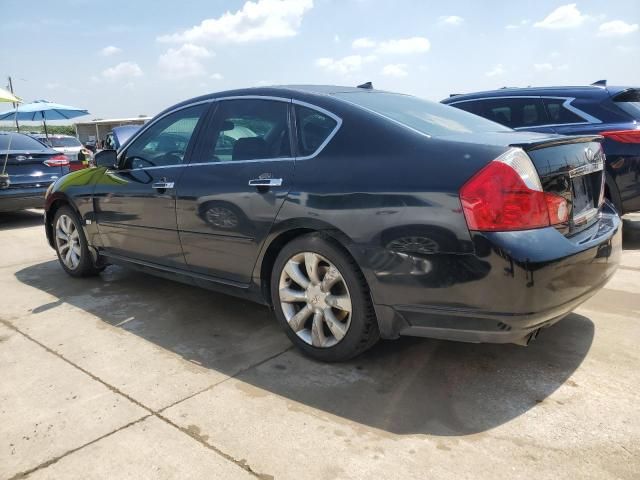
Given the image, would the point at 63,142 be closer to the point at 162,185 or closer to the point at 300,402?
the point at 162,185

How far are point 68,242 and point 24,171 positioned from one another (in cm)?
391

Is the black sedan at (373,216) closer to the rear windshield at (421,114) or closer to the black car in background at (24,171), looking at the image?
the rear windshield at (421,114)

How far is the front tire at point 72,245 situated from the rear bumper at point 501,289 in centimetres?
334

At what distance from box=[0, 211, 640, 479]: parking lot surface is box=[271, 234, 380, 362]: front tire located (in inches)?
6.0

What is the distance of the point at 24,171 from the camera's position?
26.8 ft

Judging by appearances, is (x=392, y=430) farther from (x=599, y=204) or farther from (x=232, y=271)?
(x=599, y=204)

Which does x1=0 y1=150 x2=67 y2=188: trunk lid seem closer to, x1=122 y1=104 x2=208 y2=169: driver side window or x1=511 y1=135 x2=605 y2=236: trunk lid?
x1=122 y1=104 x2=208 y2=169: driver side window

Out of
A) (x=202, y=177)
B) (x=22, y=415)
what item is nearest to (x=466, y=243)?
(x=202, y=177)

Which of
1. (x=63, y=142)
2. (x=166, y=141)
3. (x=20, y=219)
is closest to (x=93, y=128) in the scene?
(x=63, y=142)

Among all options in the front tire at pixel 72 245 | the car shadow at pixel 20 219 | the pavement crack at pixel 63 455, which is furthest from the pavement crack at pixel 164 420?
the car shadow at pixel 20 219

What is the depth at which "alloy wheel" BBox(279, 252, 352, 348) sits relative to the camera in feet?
9.43

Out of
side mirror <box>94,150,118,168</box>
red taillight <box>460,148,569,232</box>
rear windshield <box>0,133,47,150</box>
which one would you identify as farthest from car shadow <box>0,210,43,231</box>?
red taillight <box>460,148,569,232</box>

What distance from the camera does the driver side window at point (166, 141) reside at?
381cm

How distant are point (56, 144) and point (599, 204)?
20433mm
